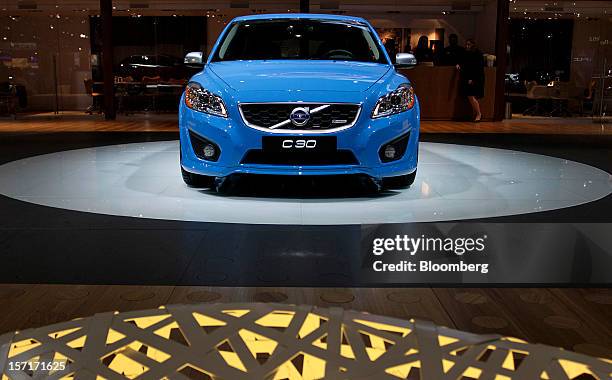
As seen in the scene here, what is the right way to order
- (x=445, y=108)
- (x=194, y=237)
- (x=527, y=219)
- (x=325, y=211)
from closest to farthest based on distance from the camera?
→ (x=194, y=237), (x=527, y=219), (x=325, y=211), (x=445, y=108)

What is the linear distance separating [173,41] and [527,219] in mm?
12905

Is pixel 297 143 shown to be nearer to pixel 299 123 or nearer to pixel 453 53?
pixel 299 123

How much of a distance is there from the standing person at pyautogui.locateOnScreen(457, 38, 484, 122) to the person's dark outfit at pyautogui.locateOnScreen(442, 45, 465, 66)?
9.5 inches

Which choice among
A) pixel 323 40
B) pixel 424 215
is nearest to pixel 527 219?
pixel 424 215

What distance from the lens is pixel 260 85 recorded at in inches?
150

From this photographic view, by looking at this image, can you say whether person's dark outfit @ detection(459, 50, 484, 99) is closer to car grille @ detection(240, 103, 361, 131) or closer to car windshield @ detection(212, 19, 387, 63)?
car windshield @ detection(212, 19, 387, 63)

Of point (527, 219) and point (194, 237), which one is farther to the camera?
point (527, 219)

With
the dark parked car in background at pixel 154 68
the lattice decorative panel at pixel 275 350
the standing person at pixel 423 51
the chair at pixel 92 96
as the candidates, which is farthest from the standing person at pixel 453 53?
the lattice decorative panel at pixel 275 350

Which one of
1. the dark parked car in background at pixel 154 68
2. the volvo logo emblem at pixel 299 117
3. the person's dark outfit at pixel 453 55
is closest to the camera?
the volvo logo emblem at pixel 299 117

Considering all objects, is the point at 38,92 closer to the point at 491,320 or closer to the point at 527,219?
the point at 527,219

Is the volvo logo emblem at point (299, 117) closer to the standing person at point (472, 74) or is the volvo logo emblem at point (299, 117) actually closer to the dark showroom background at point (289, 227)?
the dark showroom background at point (289, 227)

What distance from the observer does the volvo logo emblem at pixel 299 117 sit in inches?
145

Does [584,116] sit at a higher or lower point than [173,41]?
lower

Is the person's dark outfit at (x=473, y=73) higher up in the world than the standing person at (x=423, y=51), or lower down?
lower down
